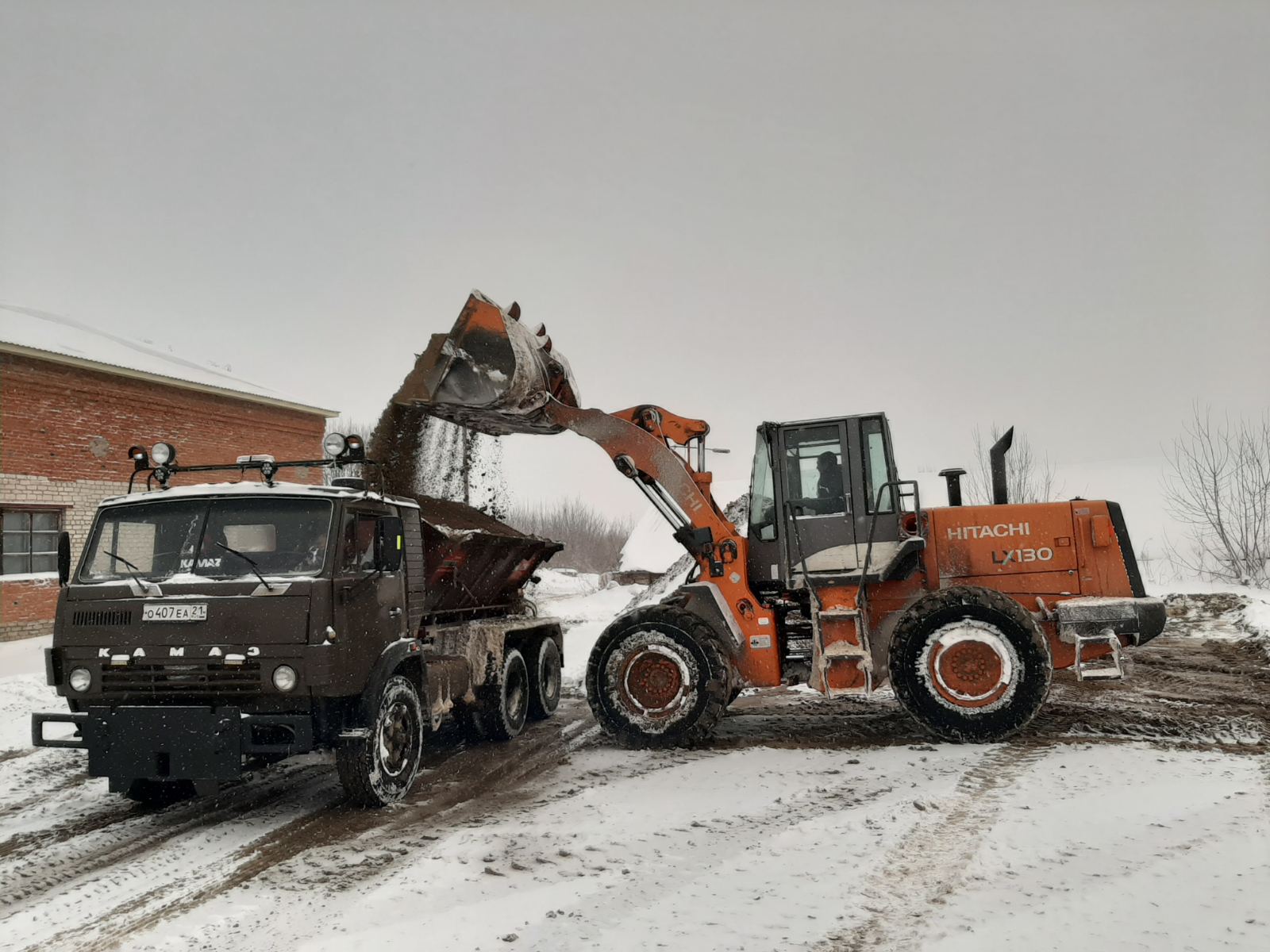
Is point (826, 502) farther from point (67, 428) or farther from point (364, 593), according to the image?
point (67, 428)

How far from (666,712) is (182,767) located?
3.96 m

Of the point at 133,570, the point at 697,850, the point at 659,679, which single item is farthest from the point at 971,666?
the point at 133,570

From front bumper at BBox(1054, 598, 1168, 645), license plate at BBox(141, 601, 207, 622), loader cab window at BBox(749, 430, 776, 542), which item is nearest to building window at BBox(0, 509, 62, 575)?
license plate at BBox(141, 601, 207, 622)

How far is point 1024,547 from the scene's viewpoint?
28.1 ft

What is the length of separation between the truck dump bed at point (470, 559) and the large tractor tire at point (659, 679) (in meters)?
1.40

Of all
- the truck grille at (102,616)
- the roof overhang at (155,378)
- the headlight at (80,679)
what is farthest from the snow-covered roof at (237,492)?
the roof overhang at (155,378)

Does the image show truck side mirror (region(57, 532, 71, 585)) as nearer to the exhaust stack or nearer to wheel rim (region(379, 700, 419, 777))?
wheel rim (region(379, 700, 419, 777))

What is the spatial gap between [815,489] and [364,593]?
4.17 meters

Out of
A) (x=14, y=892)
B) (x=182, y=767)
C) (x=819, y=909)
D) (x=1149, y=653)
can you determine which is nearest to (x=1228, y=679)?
(x=1149, y=653)

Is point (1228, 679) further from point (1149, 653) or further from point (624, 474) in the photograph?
point (624, 474)

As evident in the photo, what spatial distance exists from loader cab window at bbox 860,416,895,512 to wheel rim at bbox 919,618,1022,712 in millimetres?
1236

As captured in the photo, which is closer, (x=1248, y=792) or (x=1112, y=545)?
(x=1248, y=792)

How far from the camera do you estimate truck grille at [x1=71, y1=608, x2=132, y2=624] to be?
6078mm

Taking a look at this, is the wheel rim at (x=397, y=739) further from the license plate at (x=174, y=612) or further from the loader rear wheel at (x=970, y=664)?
the loader rear wheel at (x=970, y=664)
